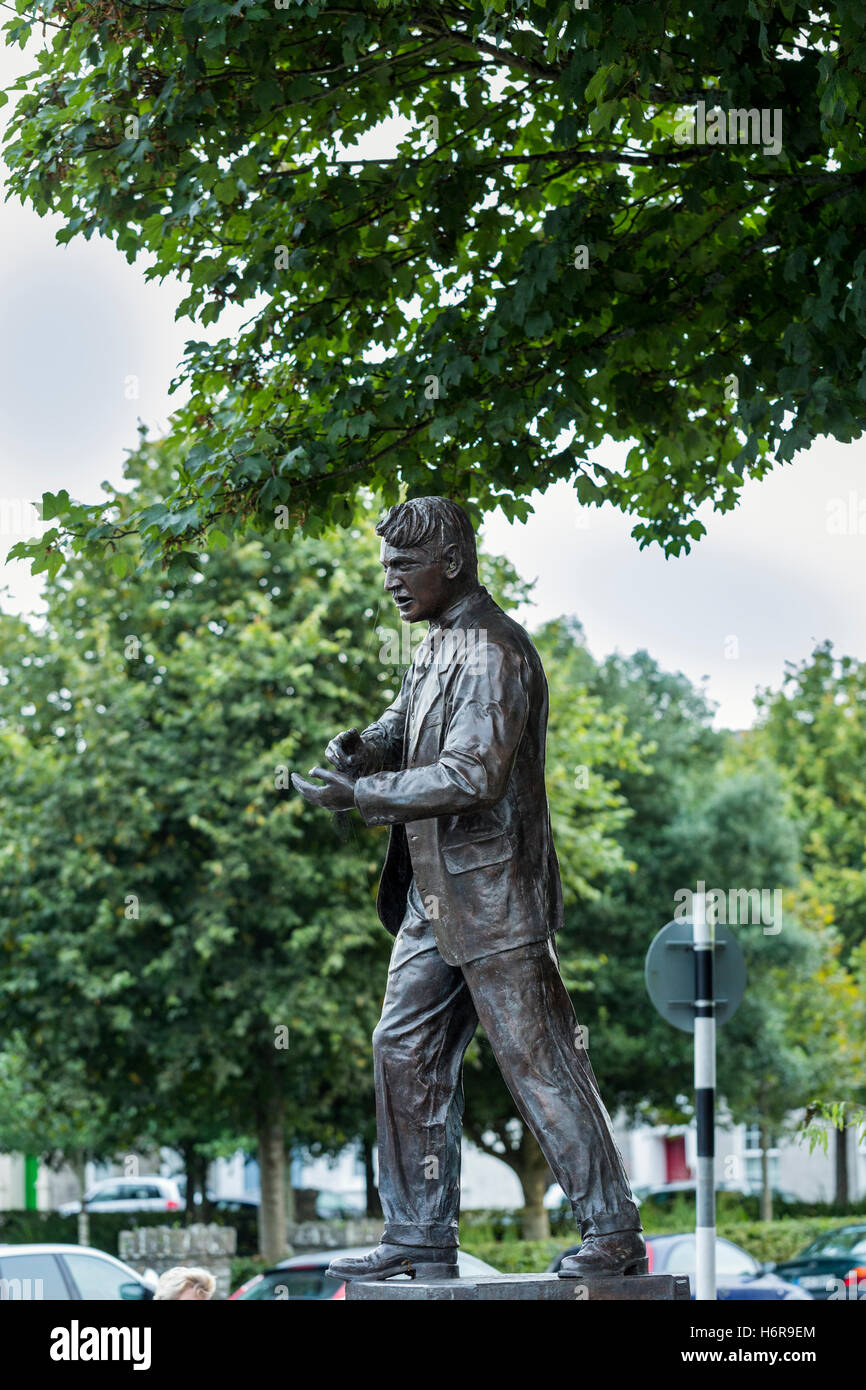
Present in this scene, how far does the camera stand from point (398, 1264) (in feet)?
18.5

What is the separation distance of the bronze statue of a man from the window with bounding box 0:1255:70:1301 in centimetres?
814

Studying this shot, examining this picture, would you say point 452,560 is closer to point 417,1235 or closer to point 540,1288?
point 417,1235

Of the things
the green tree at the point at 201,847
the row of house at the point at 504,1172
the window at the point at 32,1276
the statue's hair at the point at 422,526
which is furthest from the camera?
the row of house at the point at 504,1172

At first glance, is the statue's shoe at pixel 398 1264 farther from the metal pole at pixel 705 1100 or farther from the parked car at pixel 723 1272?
the parked car at pixel 723 1272

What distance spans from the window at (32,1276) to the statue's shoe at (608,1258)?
8589mm

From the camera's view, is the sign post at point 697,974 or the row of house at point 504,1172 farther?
the row of house at point 504,1172

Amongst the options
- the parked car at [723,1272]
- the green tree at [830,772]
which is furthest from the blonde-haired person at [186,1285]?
the green tree at [830,772]

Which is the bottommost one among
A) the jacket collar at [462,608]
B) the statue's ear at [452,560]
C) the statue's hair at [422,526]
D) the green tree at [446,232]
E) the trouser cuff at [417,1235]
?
the trouser cuff at [417,1235]

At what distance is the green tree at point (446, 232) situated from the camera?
797 centimetres

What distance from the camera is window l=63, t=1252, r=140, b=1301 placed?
13555mm

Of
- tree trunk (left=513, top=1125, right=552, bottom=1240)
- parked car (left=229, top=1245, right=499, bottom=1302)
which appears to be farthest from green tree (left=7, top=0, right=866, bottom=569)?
tree trunk (left=513, top=1125, right=552, bottom=1240)

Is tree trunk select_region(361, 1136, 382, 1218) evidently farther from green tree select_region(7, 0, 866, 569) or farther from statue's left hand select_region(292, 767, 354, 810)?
statue's left hand select_region(292, 767, 354, 810)

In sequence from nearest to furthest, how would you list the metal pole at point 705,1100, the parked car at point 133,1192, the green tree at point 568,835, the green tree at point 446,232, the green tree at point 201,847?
the green tree at point 446,232 < the metal pole at point 705,1100 < the green tree at point 201,847 < the green tree at point 568,835 < the parked car at point 133,1192
